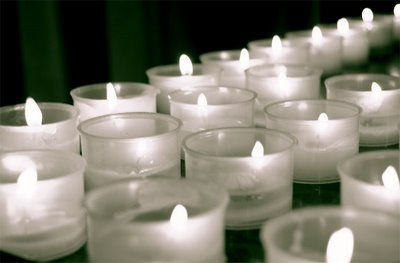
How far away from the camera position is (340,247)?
701 mm

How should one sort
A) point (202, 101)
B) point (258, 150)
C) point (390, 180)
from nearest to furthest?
point (390, 180)
point (258, 150)
point (202, 101)

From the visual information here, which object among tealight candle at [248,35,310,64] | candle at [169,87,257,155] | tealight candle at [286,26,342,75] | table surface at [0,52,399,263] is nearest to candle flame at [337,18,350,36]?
tealight candle at [286,26,342,75]

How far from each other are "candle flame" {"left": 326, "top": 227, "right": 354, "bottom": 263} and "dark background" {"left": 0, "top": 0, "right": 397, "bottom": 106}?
177 centimetres

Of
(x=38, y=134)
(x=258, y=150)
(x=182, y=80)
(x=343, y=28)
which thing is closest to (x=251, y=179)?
(x=258, y=150)

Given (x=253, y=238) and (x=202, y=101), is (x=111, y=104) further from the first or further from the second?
(x=253, y=238)

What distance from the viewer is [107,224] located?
0.72 metres

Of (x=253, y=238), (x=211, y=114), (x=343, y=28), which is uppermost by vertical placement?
(x=343, y=28)

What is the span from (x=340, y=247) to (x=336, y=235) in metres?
0.01

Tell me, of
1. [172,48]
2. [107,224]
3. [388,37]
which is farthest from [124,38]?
[107,224]

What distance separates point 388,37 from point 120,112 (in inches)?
41.8

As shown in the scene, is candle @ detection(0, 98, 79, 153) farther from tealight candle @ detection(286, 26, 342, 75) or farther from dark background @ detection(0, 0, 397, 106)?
dark background @ detection(0, 0, 397, 106)

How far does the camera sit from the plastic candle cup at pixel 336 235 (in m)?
0.70

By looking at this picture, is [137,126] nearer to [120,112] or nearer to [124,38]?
[120,112]

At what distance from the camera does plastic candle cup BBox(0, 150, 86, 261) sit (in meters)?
0.83
